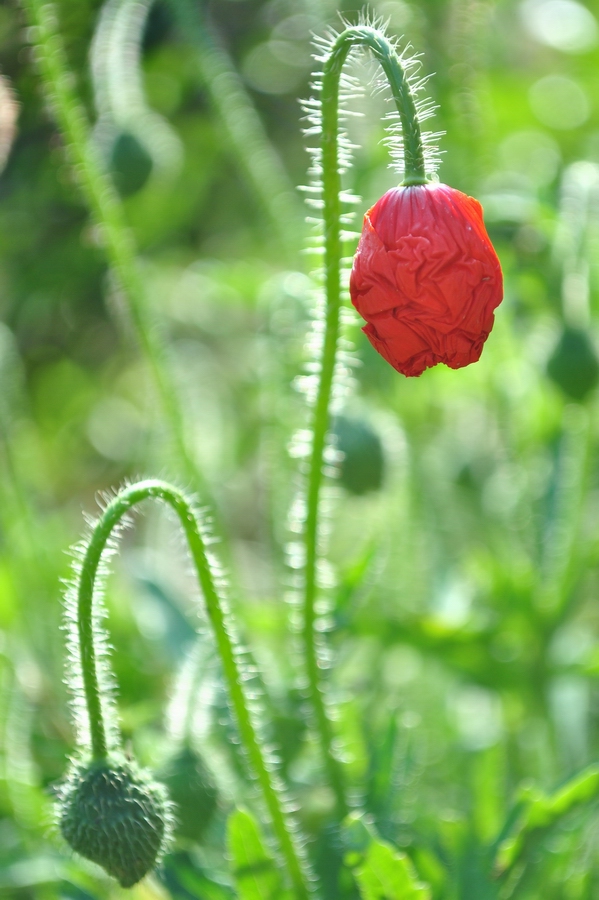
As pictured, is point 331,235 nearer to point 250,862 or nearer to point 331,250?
point 331,250

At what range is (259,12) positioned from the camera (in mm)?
3967

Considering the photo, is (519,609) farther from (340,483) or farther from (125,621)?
(125,621)

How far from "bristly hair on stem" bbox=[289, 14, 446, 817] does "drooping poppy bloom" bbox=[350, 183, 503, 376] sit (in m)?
0.05

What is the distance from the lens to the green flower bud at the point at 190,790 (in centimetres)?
155

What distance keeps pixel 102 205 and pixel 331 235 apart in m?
0.61

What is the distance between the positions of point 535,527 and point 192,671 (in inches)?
34.0

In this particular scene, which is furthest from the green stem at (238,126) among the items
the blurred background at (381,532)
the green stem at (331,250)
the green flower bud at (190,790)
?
the green flower bud at (190,790)

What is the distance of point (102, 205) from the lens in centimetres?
170

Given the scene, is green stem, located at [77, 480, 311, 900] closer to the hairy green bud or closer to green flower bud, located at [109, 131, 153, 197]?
the hairy green bud

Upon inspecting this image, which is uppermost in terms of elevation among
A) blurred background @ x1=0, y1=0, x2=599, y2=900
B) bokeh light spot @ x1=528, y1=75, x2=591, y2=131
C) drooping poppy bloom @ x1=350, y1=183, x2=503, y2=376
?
drooping poppy bloom @ x1=350, y1=183, x2=503, y2=376

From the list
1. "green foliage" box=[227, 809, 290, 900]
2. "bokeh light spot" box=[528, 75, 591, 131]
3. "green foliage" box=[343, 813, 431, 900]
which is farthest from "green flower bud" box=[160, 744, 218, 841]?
"bokeh light spot" box=[528, 75, 591, 131]

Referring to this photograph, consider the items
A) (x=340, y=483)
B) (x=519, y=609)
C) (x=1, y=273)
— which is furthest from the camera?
(x=1, y=273)

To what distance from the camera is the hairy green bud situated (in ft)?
4.03

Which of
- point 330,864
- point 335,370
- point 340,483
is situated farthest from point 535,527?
point 335,370
